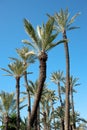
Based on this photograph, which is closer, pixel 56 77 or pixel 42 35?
pixel 42 35

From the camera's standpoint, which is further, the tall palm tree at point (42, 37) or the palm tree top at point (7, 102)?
the palm tree top at point (7, 102)

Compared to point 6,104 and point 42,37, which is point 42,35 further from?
point 6,104

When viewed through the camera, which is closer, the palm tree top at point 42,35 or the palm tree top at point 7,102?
the palm tree top at point 42,35

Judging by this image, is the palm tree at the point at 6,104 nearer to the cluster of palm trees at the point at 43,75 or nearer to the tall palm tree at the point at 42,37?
the cluster of palm trees at the point at 43,75

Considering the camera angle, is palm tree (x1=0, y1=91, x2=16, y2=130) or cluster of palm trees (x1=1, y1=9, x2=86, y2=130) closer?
cluster of palm trees (x1=1, y1=9, x2=86, y2=130)

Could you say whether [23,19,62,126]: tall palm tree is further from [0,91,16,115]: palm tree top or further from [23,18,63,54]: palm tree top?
[0,91,16,115]: palm tree top

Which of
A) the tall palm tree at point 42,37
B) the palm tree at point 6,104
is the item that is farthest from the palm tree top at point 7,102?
the tall palm tree at point 42,37

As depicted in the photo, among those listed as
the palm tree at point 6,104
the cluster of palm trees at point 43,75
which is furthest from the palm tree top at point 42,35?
the palm tree at point 6,104

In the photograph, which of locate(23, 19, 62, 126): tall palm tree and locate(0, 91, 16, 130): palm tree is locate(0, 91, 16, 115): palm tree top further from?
locate(23, 19, 62, 126): tall palm tree

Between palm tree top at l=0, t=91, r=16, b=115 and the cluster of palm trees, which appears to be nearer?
the cluster of palm trees

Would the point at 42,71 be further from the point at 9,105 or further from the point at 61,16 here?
the point at 9,105

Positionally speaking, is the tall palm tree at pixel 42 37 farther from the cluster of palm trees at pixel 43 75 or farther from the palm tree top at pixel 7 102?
the palm tree top at pixel 7 102

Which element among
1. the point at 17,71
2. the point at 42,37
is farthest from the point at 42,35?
the point at 17,71

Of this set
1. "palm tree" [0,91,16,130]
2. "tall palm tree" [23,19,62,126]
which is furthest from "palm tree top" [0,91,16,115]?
"tall palm tree" [23,19,62,126]
